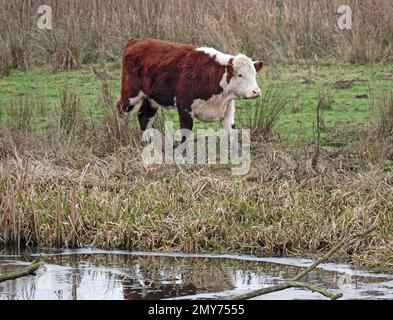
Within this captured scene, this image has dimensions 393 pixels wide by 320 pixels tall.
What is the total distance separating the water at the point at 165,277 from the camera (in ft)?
33.3

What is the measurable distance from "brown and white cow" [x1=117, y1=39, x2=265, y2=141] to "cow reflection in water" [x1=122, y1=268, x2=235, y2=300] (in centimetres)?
345

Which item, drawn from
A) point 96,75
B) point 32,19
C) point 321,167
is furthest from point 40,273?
point 32,19

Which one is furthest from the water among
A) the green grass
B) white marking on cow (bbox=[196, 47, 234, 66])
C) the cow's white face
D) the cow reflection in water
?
the green grass

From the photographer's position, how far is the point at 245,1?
1936cm

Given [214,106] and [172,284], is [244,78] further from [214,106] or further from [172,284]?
[172,284]

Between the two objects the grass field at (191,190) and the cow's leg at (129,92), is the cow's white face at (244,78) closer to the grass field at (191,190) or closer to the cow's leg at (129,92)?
the grass field at (191,190)

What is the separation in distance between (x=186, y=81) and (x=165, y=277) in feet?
12.3

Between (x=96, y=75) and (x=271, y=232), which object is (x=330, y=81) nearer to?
(x=96, y=75)

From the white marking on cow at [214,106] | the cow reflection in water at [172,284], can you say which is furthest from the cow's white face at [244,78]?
the cow reflection in water at [172,284]

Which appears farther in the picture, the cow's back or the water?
the cow's back

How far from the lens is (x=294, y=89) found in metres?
16.8


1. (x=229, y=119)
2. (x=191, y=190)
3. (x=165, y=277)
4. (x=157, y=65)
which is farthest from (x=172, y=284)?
(x=157, y=65)

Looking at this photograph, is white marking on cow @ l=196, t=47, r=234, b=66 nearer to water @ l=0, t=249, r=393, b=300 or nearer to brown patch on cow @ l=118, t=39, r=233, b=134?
brown patch on cow @ l=118, t=39, r=233, b=134

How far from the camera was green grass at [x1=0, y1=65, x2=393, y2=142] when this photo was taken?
1547cm
